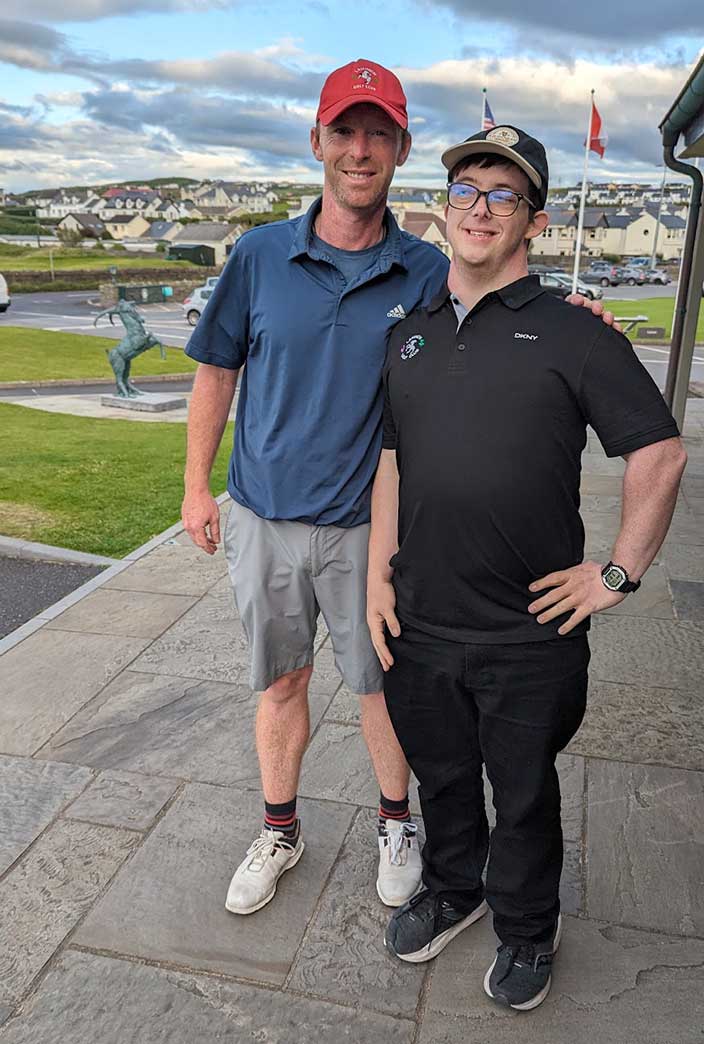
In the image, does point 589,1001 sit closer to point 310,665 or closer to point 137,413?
point 310,665

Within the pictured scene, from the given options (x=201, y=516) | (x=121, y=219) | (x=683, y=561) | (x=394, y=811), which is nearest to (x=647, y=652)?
(x=683, y=561)

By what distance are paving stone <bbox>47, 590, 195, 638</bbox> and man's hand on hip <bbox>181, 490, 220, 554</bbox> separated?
Result: 208 centimetres

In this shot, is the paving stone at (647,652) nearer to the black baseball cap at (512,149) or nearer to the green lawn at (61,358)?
Result: the black baseball cap at (512,149)

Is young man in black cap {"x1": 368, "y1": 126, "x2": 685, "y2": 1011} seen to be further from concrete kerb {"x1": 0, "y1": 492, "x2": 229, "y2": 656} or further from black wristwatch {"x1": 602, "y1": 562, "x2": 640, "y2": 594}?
concrete kerb {"x1": 0, "y1": 492, "x2": 229, "y2": 656}

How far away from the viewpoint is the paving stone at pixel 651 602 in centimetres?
494

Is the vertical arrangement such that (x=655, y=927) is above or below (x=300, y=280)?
below

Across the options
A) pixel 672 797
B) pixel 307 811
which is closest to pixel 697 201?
pixel 672 797

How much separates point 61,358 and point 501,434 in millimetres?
21731

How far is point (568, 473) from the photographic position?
2.01 metres

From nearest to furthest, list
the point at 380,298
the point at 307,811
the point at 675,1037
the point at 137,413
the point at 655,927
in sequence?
1. the point at 675,1037
2. the point at 380,298
3. the point at 655,927
4. the point at 307,811
5. the point at 137,413

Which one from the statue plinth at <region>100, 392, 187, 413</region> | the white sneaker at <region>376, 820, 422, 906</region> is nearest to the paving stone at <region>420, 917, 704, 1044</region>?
the white sneaker at <region>376, 820, 422, 906</region>

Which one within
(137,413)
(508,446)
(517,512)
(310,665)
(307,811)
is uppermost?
(508,446)

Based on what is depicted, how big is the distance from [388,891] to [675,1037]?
0.87m

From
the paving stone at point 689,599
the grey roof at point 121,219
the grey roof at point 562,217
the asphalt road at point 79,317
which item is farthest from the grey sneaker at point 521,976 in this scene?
the grey roof at point 121,219
